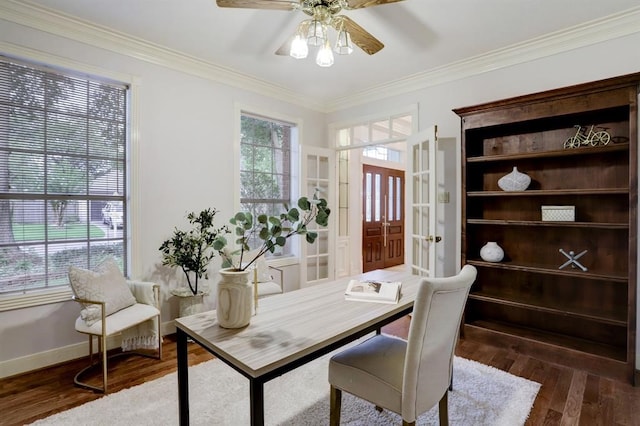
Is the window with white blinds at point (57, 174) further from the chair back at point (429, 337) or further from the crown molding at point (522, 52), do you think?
the crown molding at point (522, 52)

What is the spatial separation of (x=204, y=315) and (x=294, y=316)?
44cm

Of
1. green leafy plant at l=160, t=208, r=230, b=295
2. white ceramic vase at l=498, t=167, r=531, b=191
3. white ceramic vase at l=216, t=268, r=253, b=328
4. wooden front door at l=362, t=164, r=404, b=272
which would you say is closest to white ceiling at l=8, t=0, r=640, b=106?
white ceramic vase at l=498, t=167, r=531, b=191

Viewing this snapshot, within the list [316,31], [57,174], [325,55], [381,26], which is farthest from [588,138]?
[57,174]

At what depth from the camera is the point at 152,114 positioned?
10.0 ft

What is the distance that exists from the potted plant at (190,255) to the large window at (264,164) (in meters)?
0.71

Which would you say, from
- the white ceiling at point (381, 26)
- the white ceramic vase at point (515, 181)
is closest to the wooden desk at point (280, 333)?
the white ceramic vase at point (515, 181)

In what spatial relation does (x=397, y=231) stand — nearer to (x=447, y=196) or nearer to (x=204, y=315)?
(x=447, y=196)

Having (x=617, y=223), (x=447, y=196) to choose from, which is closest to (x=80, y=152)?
(x=447, y=196)

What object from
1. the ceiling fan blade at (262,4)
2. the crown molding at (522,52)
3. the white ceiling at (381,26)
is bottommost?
the ceiling fan blade at (262,4)

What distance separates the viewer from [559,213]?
105 inches

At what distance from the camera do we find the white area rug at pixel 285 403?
6.20ft

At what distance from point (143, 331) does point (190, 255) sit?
708mm

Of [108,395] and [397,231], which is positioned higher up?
[397,231]

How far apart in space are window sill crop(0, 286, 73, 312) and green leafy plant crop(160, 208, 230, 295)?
0.75 meters
